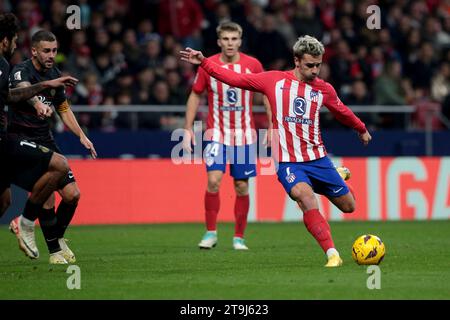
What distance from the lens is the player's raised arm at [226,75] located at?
10656mm

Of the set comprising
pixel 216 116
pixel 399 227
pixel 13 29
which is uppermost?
pixel 13 29

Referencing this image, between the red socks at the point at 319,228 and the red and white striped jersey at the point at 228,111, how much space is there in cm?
300

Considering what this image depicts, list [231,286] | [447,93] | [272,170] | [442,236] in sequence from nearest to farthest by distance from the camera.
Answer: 1. [231,286]
2. [442,236]
3. [272,170]
4. [447,93]

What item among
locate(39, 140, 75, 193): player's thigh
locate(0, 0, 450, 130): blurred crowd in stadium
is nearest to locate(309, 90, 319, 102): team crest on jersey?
locate(39, 140, 75, 193): player's thigh

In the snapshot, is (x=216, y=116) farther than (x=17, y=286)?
Yes

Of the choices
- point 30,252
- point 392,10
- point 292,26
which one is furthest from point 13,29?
point 392,10

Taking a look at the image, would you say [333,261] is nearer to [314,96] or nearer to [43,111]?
[314,96]

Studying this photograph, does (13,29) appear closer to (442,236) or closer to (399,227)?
(442,236)

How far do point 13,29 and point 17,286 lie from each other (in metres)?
2.61

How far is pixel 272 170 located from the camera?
59.8 feet

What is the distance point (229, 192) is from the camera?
18391mm

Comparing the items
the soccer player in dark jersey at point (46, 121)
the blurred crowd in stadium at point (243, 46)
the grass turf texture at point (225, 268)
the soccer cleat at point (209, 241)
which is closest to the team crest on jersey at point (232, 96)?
the soccer cleat at point (209, 241)

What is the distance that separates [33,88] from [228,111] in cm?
366

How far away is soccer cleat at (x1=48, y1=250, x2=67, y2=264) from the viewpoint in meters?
11.2
